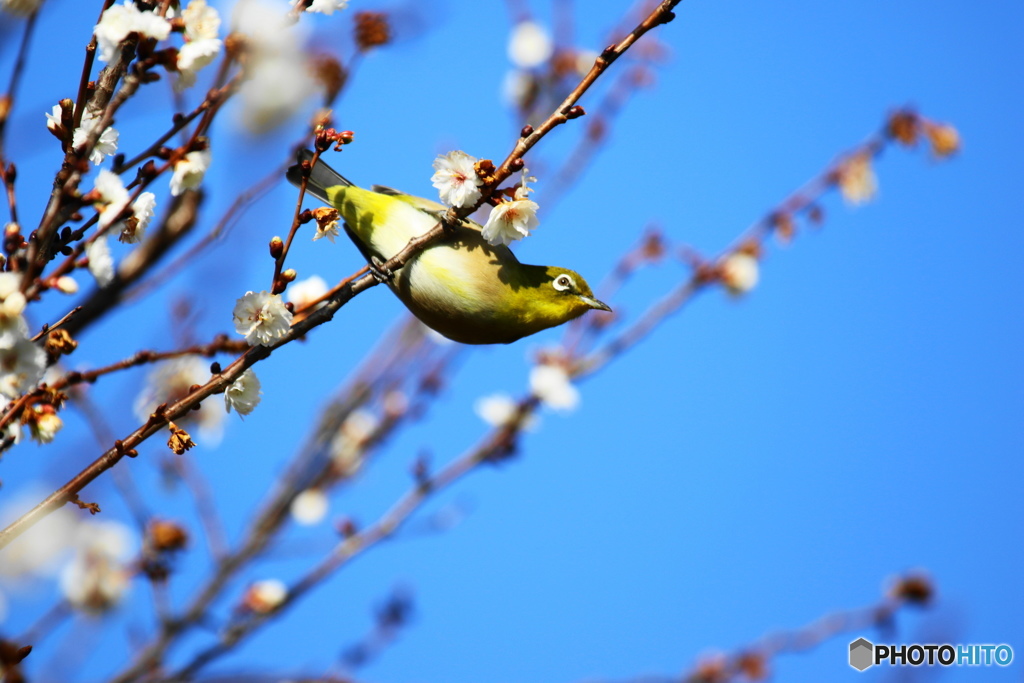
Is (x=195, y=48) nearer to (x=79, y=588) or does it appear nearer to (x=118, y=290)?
(x=118, y=290)

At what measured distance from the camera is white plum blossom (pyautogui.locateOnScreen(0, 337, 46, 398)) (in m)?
2.04

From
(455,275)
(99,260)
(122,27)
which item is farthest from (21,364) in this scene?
(455,275)

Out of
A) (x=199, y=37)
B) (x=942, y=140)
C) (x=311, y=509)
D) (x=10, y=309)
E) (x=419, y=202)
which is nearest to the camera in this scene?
(x=10, y=309)

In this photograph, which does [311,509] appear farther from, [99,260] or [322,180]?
[99,260]

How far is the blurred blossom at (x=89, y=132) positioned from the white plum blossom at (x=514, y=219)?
126 cm

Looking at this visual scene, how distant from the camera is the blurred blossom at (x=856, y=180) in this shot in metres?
6.32

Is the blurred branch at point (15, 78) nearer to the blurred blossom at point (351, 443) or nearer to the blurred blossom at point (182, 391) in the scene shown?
the blurred blossom at point (182, 391)

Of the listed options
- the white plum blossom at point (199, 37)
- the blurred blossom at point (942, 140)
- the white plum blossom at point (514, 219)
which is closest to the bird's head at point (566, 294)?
the white plum blossom at point (514, 219)

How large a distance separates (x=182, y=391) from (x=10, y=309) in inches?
116

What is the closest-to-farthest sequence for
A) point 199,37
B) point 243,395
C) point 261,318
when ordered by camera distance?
point 199,37 < point 261,318 < point 243,395

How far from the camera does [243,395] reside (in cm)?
271

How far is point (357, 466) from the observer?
5.99 meters

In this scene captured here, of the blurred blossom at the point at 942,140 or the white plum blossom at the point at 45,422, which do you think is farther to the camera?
the blurred blossom at the point at 942,140

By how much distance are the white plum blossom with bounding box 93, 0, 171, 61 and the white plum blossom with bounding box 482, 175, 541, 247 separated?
1.18 m
